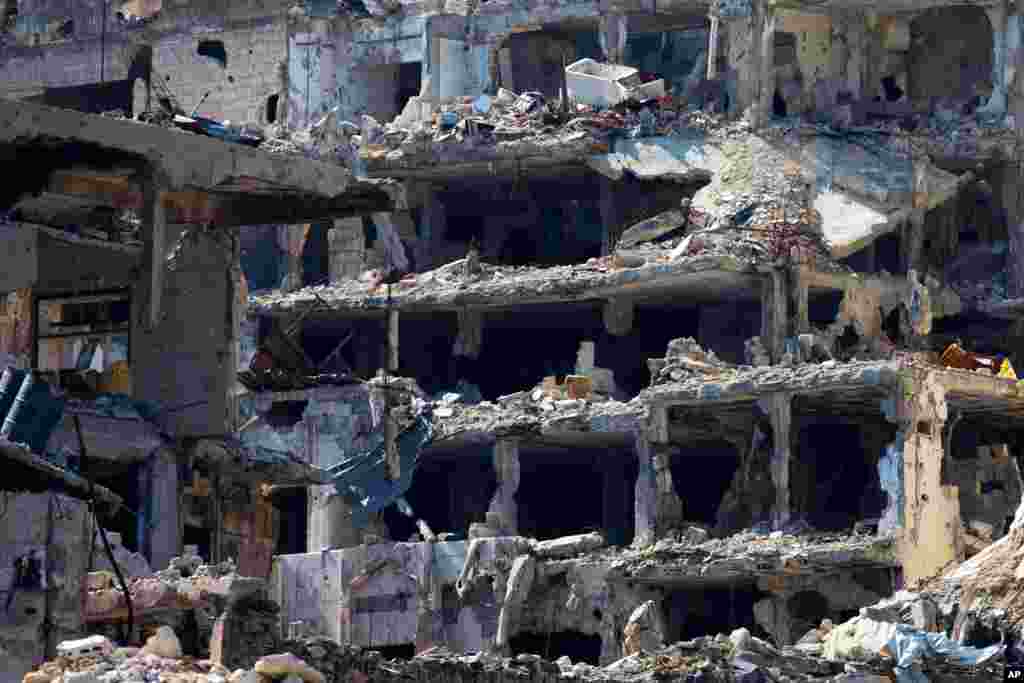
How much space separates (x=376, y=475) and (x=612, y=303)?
5.84 m

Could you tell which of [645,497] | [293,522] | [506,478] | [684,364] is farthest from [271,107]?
[645,497]

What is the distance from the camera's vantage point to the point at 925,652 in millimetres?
51312

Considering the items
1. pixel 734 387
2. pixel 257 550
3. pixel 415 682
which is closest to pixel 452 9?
pixel 734 387

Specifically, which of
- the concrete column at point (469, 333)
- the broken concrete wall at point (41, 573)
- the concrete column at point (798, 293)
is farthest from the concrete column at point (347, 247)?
the broken concrete wall at point (41, 573)

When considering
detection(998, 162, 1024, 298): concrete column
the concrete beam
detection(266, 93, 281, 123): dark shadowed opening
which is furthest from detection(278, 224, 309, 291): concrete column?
the concrete beam

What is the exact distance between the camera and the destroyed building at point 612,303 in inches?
2603

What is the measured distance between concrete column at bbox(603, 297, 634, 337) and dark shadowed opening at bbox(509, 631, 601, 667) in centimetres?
751

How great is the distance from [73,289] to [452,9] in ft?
98.1

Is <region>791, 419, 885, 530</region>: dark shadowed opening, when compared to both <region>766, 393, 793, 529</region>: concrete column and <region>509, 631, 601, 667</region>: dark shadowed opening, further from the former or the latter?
<region>509, 631, 601, 667</region>: dark shadowed opening

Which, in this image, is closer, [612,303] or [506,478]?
[506,478]

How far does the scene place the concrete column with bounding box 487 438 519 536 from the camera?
69312mm

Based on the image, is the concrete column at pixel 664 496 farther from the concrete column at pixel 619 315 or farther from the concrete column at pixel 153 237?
the concrete column at pixel 153 237

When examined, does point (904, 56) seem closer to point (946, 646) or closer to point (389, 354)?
point (389, 354)

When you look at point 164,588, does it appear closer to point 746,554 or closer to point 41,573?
point 41,573
